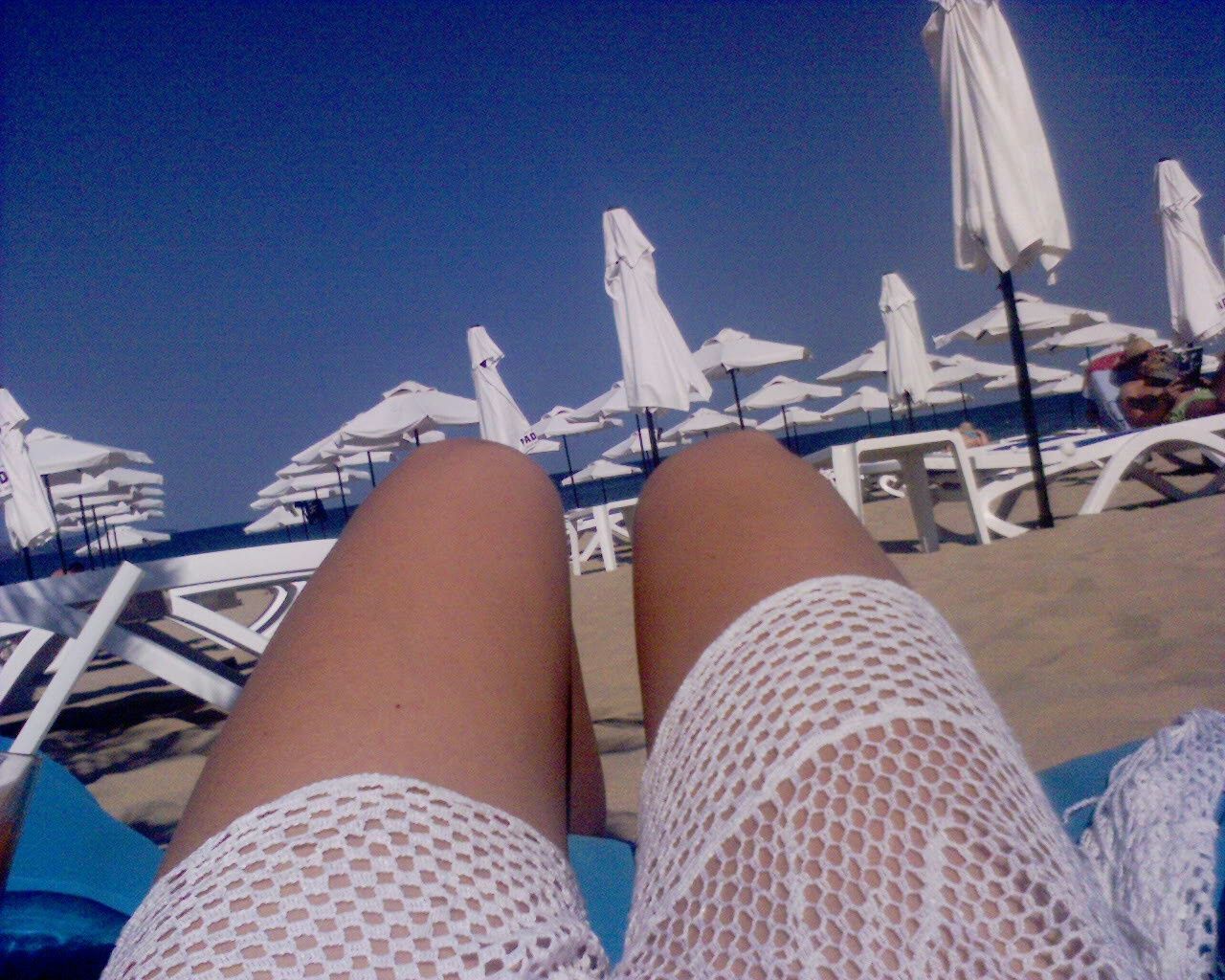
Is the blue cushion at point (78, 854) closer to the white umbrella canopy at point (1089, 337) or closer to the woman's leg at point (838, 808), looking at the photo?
the woman's leg at point (838, 808)

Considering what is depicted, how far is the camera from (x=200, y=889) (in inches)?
18.7

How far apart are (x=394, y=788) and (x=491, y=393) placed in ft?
35.3

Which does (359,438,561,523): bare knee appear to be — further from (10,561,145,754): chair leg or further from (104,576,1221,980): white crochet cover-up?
(10,561,145,754): chair leg

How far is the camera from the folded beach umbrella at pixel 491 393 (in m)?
11.0

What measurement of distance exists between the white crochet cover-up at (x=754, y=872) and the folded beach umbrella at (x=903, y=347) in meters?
12.5

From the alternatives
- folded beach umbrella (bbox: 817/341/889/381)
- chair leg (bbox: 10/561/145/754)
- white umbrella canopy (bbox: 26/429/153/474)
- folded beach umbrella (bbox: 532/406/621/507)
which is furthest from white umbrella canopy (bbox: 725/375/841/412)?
chair leg (bbox: 10/561/145/754)

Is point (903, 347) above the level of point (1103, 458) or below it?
above

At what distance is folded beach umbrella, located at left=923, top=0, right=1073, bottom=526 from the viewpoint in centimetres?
573

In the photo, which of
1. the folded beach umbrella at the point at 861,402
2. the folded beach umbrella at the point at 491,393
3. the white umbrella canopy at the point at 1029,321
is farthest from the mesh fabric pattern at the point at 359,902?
the folded beach umbrella at the point at 861,402

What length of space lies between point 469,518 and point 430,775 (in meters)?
0.27

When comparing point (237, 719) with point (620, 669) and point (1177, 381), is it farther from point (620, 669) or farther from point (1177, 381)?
point (1177, 381)

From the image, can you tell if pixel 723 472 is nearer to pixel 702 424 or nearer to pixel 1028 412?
pixel 1028 412

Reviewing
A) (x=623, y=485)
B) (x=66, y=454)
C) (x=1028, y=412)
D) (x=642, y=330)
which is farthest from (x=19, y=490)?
(x=623, y=485)

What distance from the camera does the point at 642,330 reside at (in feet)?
28.7
